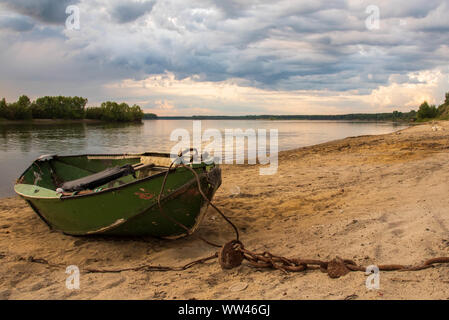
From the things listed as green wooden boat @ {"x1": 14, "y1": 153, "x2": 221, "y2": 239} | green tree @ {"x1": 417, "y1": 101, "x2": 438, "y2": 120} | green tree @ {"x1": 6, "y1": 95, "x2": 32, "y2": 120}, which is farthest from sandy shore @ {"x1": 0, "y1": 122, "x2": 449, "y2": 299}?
green tree @ {"x1": 417, "y1": 101, "x2": 438, "y2": 120}

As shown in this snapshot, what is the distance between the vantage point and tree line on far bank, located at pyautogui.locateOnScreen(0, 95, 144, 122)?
8150 centimetres

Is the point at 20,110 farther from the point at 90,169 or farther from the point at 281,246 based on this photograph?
the point at 281,246

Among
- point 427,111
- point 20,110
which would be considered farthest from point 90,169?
point 427,111

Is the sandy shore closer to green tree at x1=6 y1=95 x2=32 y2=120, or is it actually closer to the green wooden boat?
the green wooden boat

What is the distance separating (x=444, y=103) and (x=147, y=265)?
113 meters

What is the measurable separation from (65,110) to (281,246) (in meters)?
109

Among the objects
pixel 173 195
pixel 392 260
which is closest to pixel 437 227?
pixel 392 260

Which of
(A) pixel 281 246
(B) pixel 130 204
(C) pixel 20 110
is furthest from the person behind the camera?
(C) pixel 20 110

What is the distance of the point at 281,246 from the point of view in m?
4.68

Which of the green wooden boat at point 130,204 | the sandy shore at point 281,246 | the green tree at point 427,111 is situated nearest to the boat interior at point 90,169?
the green wooden boat at point 130,204

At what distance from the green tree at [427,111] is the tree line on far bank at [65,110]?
9770cm

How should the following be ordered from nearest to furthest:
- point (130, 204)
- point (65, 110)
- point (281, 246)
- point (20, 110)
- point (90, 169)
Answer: point (281, 246) < point (130, 204) < point (90, 169) < point (20, 110) < point (65, 110)

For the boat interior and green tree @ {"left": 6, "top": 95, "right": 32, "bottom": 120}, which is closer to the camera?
the boat interior

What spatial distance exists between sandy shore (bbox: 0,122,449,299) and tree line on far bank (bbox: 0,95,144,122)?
290 feet
